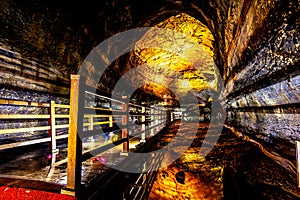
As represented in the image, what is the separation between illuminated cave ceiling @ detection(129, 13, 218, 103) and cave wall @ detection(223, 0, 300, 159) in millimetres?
6139

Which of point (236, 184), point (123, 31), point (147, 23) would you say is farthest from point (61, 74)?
point (236, 184)

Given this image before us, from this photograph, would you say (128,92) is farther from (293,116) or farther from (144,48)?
(293,116)

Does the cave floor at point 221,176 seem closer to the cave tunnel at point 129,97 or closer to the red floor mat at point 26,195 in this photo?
the cave tunnel at point 129,97

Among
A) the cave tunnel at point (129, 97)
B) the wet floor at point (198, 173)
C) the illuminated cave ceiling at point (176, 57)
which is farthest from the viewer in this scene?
the illuminated cave ceiling at point (176, 57)

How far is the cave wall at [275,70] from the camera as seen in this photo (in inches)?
73.1

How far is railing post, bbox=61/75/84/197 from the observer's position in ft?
6.77

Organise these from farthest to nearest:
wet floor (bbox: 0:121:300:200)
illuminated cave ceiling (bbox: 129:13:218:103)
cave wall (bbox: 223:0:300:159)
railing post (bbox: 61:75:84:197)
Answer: illuminated cave ceiling (bbox: 129:13:218:103) < wet floor (bbox: 0:121:300:200) < railing post (bbox: 61:75:84:197) < cave wall (bbox: 223:0:300:159)

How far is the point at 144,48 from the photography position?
10.7 metres

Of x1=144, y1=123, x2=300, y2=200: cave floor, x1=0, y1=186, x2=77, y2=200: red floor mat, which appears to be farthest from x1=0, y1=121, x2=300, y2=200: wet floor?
x1=0, y1=186, x2=77, y2=200: red floor mat

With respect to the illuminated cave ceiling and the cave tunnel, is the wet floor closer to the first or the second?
the cave tunnel

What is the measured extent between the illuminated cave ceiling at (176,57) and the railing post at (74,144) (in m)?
7.87

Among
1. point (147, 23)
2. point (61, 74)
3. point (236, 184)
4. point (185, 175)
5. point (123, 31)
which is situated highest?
point (147, 23)

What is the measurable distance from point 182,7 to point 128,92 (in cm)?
821

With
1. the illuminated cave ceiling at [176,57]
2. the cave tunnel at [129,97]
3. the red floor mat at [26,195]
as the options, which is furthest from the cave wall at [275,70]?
the illuminated cave ceiling at [176,57]
